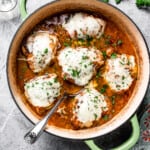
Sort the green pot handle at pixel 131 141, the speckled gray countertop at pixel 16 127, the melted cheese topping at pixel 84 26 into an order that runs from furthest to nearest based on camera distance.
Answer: the speckled gray countertop at pixel 16 127
the melted cheese topping at pixel 84 26
the green pot handle at pixel 131 141

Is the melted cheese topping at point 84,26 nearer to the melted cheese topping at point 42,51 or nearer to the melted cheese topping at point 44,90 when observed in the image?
the melted cheese topping at point 42,51

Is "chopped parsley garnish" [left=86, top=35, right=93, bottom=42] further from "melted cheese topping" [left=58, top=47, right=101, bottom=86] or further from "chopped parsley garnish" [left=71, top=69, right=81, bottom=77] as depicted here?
"chopped parsley garnish" [left=71, top=69, right=81, bottom=77]

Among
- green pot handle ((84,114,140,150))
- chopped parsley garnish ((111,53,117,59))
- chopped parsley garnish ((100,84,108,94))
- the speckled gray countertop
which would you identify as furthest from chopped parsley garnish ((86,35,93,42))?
green pot handle ((84,114,140,150))

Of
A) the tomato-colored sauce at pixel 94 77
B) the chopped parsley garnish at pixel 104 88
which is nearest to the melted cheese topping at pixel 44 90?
the tomato-colored sauce at pixel 94 77

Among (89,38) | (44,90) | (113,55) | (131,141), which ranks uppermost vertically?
(89,38)

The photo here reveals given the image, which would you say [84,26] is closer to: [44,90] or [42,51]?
[42,51]

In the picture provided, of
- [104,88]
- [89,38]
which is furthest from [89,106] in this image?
[89,38]
